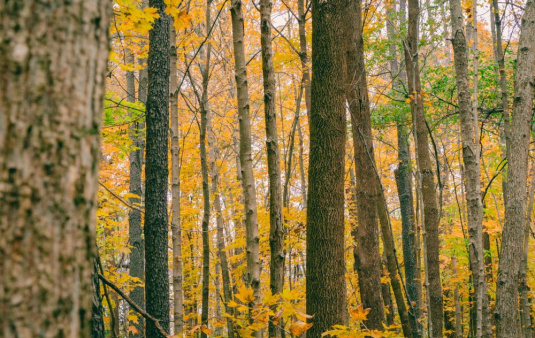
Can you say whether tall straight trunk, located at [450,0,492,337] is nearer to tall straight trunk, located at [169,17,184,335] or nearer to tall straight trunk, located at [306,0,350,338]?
tall straight trunk, located at [306,0,350,338]

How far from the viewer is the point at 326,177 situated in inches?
133

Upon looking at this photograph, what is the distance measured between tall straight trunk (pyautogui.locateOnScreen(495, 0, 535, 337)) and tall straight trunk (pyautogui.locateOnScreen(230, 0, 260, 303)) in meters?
3.08

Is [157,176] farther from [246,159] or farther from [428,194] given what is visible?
[428,194]

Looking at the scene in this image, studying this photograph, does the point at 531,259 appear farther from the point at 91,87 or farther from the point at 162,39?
the point at 91,87

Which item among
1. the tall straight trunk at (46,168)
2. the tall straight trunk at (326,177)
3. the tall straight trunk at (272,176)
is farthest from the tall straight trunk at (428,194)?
the tall straight trunk at (46,168)

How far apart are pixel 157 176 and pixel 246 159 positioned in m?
1.62

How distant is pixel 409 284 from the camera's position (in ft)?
37.3

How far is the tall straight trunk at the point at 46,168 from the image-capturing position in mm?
791

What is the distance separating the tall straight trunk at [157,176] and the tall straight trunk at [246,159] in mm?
1469

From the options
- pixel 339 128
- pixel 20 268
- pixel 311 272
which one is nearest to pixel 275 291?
pixel 311 272

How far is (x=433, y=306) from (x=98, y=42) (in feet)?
23.0

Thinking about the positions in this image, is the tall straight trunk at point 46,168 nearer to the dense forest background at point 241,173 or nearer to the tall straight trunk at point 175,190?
the dense forest background at point 241,173

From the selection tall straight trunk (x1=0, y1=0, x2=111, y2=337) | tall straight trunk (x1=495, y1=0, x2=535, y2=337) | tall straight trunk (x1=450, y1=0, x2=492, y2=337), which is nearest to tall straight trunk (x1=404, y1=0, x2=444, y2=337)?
tall straight trunk (x1=450, y1=0, x2=492, y2=337)

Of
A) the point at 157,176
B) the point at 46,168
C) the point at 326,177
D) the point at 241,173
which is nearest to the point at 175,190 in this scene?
the point at 157,176
